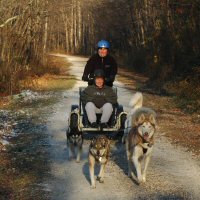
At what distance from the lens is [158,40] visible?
2227 cm

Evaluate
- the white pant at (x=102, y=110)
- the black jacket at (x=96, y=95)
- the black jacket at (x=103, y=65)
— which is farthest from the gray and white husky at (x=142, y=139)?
the black jacket at (x=103, y=65)

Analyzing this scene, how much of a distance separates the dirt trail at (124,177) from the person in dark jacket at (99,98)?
76cm

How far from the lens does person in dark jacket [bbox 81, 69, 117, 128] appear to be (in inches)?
334

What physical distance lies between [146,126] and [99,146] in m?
0.78

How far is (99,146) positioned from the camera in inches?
246

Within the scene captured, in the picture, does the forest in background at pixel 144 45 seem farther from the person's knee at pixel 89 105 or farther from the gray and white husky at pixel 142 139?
the gray and white husky at pixel 142 139

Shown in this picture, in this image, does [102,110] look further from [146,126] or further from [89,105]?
[146,126]

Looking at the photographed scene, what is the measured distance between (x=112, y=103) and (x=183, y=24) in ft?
37.3

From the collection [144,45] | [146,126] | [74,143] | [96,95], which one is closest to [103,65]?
[96,95]

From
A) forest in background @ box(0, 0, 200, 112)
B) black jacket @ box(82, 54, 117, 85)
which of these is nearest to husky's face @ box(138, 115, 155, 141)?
black jacket @ box(82, 54, 117, 85)

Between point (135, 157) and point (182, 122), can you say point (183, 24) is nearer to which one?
point (182, 122)

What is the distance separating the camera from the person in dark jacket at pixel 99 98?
848 centimetres

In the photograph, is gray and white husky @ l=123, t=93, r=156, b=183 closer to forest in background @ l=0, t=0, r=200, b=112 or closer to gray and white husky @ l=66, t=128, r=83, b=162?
gray and white husky @ l=66, t=128, r=83, b=162

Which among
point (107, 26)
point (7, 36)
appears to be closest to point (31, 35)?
point (7, 36)
